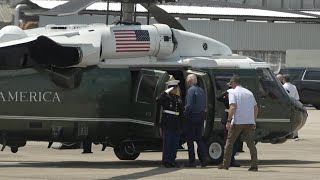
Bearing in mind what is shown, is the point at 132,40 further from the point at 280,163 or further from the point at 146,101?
the point at 280,163

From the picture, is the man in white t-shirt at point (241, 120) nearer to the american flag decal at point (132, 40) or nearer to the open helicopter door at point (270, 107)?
the open helicopter door at point (270, 107)

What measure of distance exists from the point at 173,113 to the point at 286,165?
2.66 meters

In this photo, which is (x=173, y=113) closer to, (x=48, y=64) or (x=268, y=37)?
(x=48, y=64)

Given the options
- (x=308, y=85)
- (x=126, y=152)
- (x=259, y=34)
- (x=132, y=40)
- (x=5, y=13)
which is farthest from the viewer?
(x=259, y=34)

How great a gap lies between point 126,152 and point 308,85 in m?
23.0

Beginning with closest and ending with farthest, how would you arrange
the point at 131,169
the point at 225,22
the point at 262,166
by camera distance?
the point at 131,169, the point at 262,166, the point at 225,22

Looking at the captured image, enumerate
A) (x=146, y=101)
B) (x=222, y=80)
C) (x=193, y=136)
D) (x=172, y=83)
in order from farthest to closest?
(x=222, y=80) → (x=146, y=101) → (x=193, y=136) → (x=172, y=83)

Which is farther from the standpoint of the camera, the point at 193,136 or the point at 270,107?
the point at 270,107

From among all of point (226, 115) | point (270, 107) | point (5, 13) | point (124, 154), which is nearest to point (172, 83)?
point (226, 115)

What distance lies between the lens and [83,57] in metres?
16.7

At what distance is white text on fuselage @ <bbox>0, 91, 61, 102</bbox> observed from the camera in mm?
16484

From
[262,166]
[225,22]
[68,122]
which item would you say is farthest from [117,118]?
[225,22]

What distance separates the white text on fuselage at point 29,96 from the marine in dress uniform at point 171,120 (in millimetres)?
1912

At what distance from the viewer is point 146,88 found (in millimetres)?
17406
